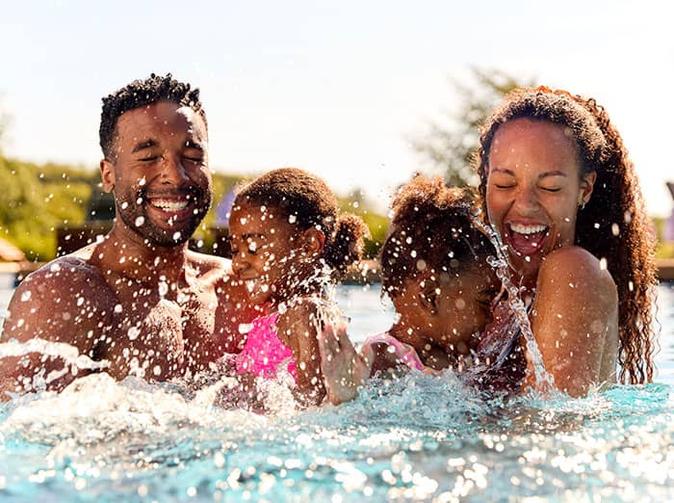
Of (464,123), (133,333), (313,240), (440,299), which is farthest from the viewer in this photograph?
(464,123)

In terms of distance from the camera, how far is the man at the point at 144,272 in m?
4.21

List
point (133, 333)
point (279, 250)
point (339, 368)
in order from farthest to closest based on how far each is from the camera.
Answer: point (279, 250) → point (133, 333) → point (339, 368)

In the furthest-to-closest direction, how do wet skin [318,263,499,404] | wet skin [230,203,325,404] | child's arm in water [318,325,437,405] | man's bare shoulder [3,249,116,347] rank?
1. wet skin [230,203,325,404]
2. wet skin [318,263,499,404]
3. man's bare shoulder [3,249,116,347]
4. child's arm in water [318,325,437,405]

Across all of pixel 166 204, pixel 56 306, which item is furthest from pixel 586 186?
pixel 56 306

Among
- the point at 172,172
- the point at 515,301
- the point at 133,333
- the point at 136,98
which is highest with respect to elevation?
the point at 136,98

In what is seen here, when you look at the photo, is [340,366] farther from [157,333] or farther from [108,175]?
[108,175]

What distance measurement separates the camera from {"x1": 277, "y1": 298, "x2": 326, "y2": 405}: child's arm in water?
4.00 metres

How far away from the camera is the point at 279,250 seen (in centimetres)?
461

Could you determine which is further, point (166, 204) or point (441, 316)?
point (166, 204)


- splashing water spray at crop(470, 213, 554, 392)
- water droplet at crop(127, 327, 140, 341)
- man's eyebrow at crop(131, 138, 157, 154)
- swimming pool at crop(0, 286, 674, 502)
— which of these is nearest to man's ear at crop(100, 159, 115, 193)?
man's eyebrow at crop(131, 138, 157, 154)

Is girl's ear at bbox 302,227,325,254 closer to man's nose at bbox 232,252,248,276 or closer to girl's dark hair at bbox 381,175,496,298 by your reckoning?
man's nose at bbox 232,252,248,276

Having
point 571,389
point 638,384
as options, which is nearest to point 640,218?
point 638,384

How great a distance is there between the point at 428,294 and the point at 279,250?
2.43 ft

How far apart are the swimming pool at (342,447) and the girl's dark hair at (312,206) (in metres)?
0.91
